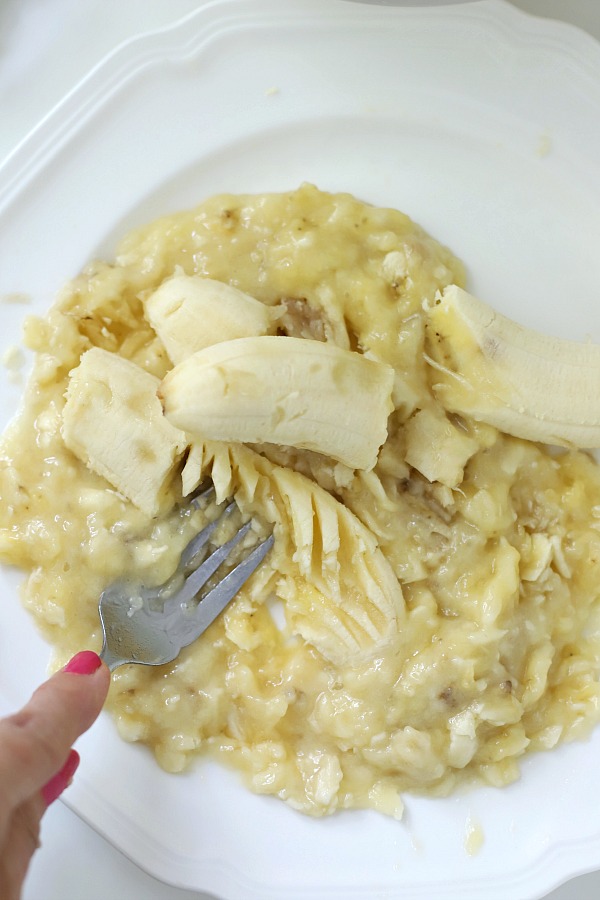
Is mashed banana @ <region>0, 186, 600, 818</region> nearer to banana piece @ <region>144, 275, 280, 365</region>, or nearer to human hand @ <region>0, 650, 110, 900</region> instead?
banana piece @ <region>144, 275, 280, 365</region>

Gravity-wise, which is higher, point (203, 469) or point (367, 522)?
point (203, 469)

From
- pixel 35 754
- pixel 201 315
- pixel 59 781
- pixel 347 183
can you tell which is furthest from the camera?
pixel 347 183

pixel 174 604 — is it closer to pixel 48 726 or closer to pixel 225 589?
pixel 225 589

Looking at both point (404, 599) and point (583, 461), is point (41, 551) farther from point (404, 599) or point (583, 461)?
point (583, 461)

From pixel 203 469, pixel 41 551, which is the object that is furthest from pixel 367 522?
pixel 41 551

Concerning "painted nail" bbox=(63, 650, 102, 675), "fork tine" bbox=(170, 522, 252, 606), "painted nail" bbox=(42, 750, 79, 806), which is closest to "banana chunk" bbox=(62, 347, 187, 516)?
"fork tine" bbox=(170, 522, 252, 606)

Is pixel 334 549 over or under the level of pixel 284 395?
under

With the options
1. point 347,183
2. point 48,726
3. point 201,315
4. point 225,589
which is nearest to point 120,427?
point 201,315
